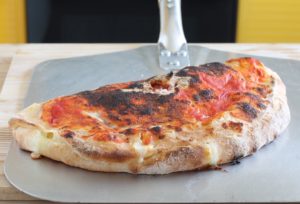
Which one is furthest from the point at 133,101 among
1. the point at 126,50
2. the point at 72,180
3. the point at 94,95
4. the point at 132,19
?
the point at 132,19

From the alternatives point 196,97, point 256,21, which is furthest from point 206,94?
point 256,21

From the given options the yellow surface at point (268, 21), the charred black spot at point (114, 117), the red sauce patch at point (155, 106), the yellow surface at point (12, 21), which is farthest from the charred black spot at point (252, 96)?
the yellow surface at point (12, 21)

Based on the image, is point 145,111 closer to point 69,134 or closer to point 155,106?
point 155,106

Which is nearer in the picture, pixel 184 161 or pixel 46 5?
pixel 184 161

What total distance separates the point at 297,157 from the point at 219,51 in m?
0.57

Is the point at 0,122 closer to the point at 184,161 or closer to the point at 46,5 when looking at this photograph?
the point at 184,161

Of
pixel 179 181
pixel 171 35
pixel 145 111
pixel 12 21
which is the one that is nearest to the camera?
pixel 179 181

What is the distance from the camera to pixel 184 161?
42.3 inches

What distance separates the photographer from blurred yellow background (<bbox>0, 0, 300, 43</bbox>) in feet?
8.17

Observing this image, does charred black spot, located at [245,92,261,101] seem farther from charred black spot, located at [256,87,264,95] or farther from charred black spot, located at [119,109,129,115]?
charred black spot, located at [119,109,129,115]

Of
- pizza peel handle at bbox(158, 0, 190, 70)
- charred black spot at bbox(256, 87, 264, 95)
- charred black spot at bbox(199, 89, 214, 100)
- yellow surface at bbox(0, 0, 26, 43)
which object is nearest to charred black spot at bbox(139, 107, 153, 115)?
charred black spot at bbox(199, 89, 214, 100)

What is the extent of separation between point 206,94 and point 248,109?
0.08 m

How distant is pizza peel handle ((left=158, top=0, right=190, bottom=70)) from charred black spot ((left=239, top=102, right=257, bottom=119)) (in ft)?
1.47

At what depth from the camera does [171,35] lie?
166cm
